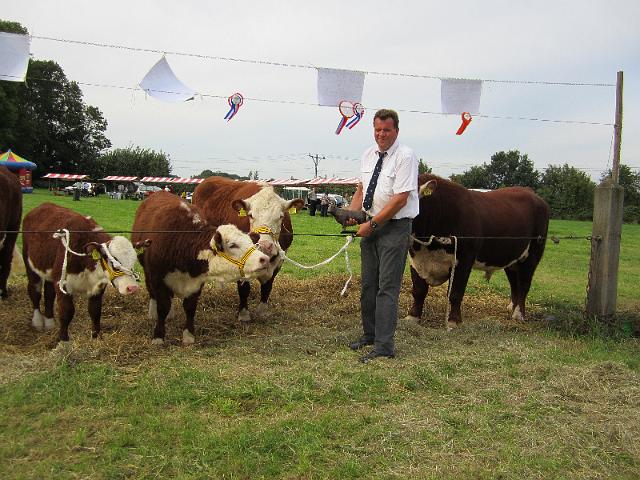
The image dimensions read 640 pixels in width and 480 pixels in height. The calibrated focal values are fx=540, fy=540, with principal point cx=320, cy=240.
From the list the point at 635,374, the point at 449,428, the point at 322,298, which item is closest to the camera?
the point at 449,428

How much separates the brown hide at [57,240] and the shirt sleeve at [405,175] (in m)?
3.18

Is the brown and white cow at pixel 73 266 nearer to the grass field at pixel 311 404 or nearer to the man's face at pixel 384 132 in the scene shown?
the grass field at pixel 311 404

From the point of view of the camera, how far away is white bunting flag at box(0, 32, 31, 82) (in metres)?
7.48

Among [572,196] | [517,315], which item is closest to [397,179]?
[517,315]

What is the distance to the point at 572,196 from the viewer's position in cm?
6269

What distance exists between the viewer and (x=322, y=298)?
27.7 feet

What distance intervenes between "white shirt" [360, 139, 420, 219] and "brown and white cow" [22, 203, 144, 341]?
2596 mm

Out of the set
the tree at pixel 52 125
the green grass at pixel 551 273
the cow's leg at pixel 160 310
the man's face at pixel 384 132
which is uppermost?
the tree at pixel 52 125

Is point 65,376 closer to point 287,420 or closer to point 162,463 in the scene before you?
point 162,463

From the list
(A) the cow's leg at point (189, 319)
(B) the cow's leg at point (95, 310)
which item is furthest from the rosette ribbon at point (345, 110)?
(B) the cow's leg at point (95, 310)

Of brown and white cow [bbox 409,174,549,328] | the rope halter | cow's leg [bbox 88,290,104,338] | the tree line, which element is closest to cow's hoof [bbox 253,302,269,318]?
the rope halter

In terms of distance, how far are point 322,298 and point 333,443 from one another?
4.86 meters

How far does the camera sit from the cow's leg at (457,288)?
7046mm

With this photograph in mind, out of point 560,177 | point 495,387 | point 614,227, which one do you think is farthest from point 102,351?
point 560,177
